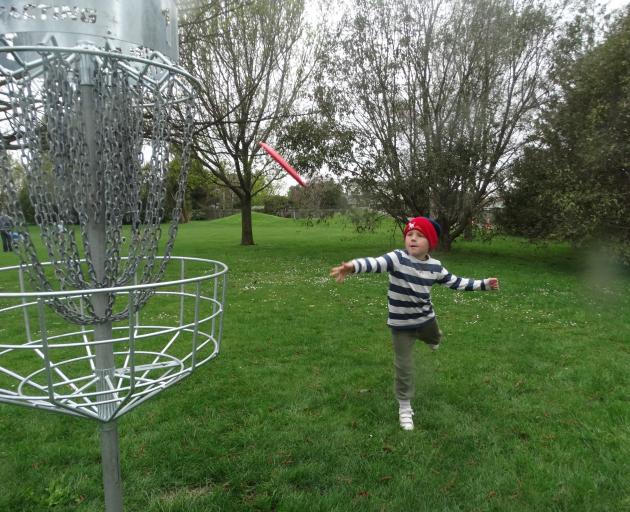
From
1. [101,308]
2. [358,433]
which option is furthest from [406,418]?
[101,308]

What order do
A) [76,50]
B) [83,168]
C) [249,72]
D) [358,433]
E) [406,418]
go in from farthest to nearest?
[249,72] → [406,418] → [358,433] → [83,168] → [76,50]

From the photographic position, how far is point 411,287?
3766mm

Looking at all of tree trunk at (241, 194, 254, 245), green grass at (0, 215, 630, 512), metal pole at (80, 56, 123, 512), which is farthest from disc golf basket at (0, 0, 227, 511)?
tree trunk at (241, 194, 254, 245)

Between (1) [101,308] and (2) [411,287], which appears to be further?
(2) [411,287]

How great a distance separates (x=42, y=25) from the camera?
1.67m

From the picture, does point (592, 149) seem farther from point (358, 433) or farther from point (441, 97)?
point (358, 433)

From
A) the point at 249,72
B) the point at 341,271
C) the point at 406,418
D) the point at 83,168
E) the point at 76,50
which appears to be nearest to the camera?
the point at 76,50

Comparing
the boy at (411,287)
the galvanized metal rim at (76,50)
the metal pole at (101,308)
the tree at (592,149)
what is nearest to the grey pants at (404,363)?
the boy at (411,287)

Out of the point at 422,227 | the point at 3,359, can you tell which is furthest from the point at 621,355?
the point at 3,359

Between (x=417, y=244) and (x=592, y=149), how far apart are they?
11.0 meters

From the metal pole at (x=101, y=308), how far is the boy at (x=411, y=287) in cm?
208

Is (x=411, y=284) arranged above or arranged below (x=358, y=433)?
above

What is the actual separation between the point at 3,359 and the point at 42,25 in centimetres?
515

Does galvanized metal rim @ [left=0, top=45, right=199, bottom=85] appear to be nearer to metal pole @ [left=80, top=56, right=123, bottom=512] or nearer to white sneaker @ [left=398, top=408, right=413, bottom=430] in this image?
metal pole @ [left=80, top=56, right=123, bottom=512]
